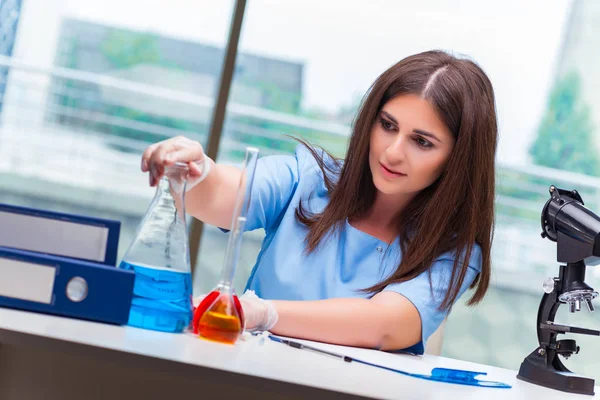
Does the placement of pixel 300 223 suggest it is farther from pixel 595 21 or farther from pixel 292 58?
pixel 595 21

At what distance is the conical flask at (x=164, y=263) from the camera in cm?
86

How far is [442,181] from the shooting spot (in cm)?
153

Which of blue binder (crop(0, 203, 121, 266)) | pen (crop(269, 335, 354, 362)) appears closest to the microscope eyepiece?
pen (crop(269, 335, 354, 362))

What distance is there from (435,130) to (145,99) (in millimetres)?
2934

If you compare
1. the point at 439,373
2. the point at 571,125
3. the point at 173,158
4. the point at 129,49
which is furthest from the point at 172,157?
the point at 571,125

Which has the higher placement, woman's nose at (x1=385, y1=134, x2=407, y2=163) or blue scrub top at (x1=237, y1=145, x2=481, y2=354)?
woman's nose at (x1=385, y1=134, x2=407, y2=163)

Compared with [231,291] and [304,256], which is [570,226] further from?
[231,291]

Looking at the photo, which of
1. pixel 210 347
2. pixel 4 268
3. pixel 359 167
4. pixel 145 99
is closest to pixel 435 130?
pixel 359 167

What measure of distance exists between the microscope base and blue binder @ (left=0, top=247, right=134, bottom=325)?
73 centimetres

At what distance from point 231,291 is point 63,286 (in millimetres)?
196

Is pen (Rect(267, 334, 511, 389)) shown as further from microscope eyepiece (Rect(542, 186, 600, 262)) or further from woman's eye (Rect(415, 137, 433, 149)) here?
woman's eye (Rect(415, 137, 433, 149))

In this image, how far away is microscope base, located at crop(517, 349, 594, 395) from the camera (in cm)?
122

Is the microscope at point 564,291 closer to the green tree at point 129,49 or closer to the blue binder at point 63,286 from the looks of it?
the blue binder at point 63,286

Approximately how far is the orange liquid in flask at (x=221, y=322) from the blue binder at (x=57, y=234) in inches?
5.0
